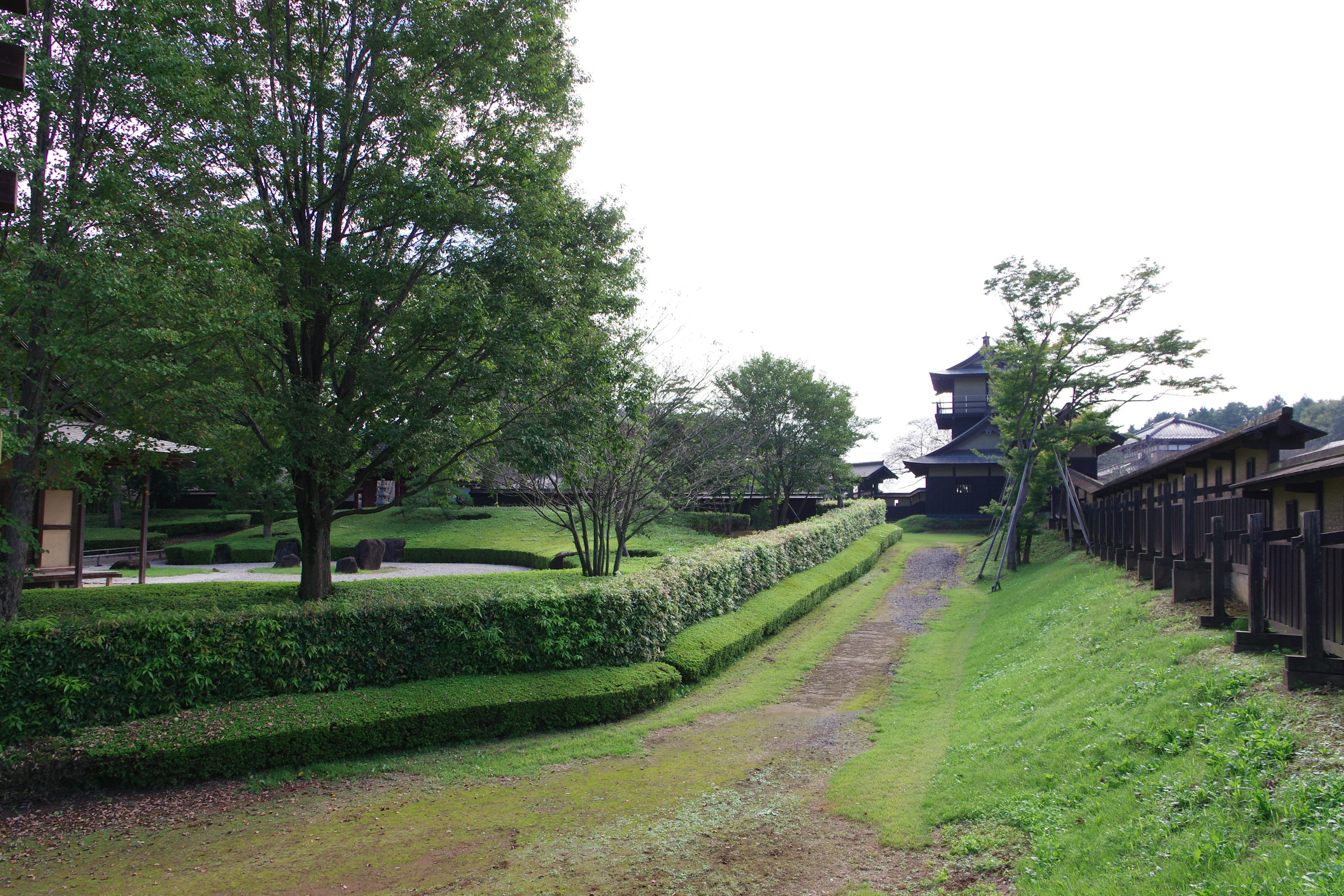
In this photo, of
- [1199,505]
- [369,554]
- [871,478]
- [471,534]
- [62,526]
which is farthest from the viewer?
[871,478]

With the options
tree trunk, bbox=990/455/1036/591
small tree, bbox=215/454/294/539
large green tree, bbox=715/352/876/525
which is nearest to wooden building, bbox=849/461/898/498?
large green tree, bbox=715/352/876/525

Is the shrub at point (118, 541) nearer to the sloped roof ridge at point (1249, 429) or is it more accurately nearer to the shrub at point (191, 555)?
the shrub at point (191, 555)

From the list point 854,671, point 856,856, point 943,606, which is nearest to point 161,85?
point 856,856

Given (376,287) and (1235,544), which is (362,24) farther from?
(1235,544)

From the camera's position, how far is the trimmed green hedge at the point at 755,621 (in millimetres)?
11875

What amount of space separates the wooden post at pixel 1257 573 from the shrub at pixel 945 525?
3291 centimetres

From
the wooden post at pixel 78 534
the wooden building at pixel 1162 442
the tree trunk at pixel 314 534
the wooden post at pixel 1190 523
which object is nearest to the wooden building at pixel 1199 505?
the wooden post at pixel 1190 523

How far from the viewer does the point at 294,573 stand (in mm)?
21281

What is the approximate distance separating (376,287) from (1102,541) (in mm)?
18072

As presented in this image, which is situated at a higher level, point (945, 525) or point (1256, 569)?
point (1256, 569)

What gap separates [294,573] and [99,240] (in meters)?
15.0

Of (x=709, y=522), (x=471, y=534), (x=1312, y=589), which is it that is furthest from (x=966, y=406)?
(x=1312, y=589)

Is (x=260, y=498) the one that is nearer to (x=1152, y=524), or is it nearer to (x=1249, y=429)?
(x=1152, y=524)

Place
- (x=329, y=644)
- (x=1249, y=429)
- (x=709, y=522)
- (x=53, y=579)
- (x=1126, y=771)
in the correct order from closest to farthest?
(x=1126, y=771), (x=329, y=644), (x=1249, y=429), (x=53, y=579), (x=709, y=522)
